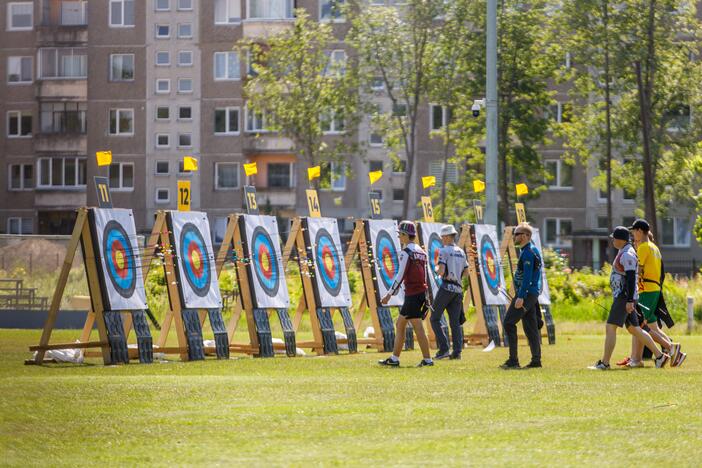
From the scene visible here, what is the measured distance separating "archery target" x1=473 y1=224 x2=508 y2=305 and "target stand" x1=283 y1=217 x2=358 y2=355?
15.8ft

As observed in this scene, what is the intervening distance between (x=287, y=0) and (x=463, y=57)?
22744mm

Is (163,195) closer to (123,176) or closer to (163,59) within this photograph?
(123,176)

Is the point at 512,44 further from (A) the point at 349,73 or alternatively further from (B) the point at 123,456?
(B) the point at 123,456

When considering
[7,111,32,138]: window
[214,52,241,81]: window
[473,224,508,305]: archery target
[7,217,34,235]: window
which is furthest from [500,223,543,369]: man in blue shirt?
[7,111,32,138]: window

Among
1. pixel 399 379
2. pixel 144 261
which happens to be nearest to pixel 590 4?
pixel 144 261

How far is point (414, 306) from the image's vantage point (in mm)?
23703

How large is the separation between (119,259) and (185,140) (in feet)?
222

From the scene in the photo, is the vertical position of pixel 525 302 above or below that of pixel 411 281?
below

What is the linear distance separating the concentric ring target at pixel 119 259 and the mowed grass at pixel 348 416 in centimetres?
226

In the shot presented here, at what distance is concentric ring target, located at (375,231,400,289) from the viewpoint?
99.1 ft

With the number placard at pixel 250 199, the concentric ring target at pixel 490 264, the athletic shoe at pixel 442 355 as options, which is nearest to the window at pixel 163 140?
the concentric ring target at pixel 490 264

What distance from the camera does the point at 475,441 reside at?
12.8 meters

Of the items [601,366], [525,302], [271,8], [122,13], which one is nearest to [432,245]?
[525,302]

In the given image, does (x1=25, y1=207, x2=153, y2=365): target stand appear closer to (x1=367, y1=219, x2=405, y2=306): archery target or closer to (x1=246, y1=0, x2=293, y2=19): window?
(x1=367, y1=219, x2=405, y2=306): archery target
